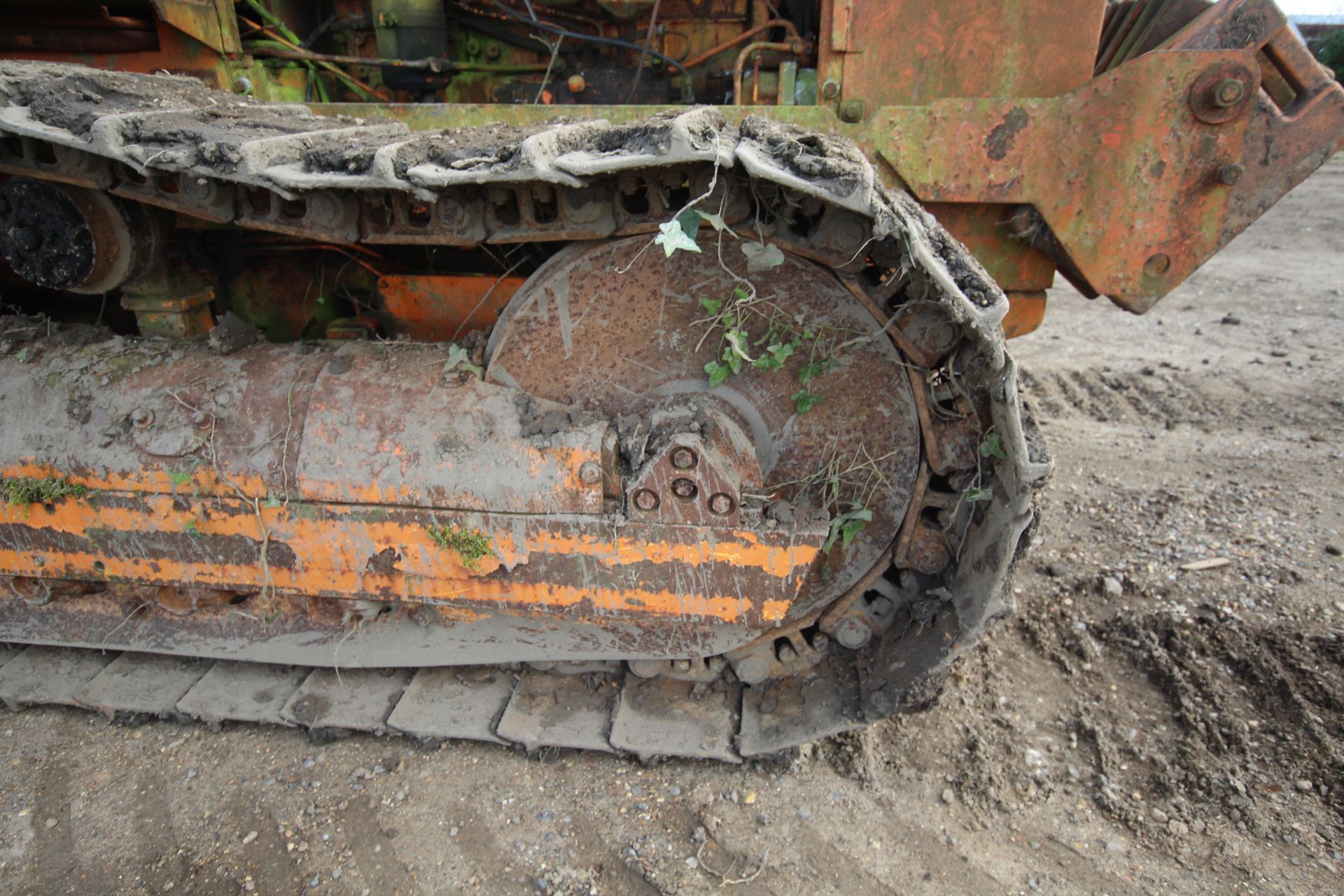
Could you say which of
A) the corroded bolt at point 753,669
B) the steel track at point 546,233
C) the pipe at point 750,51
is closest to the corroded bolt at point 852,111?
the pipe at point 750,51

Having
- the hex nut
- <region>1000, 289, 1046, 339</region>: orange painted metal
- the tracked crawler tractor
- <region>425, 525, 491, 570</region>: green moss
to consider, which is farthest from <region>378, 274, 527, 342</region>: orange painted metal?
the hex nut

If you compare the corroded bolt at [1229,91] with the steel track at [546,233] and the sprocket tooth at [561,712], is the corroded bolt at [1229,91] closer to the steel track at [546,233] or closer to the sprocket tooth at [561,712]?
the steel track at [546,233]

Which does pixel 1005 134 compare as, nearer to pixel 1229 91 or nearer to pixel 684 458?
pixel 1229 91

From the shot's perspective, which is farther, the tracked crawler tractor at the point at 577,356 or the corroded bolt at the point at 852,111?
the corroded bolt at the point at 852,111

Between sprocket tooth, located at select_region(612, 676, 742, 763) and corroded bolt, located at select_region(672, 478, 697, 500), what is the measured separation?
0.79 m

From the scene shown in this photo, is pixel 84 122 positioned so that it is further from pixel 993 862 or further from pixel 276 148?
pixel 993 862

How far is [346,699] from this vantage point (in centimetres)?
264

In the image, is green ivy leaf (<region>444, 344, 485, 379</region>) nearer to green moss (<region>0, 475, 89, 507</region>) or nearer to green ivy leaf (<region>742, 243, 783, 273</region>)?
green ivy leaf (<region>742, 243, 783, 273</region>)

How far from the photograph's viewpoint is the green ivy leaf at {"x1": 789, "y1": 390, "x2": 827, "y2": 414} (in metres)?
2.29

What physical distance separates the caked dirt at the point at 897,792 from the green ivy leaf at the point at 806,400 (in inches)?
43.0

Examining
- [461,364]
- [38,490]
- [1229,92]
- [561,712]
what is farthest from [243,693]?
[1229,92]

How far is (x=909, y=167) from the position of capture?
2.55 metres

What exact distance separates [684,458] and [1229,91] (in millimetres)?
1867

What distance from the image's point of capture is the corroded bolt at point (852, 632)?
2.51 m
